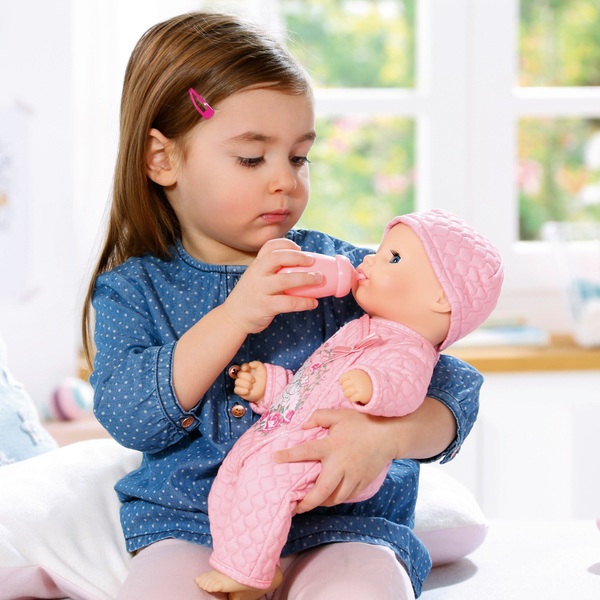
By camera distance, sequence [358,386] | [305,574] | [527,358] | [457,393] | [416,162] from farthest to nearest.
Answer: [416,162] < [527,358] < [457,393] < [305,574] < [358,386]

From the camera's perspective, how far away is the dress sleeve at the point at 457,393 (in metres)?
1.29

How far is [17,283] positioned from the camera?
242 centimetres

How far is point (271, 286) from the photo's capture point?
3.77 ft

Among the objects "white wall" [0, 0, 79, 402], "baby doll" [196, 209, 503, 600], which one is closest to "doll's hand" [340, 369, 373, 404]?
"baby doll" [196, 209, 503, 600]

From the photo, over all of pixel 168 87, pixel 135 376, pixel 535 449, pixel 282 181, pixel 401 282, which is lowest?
pixel 535 449

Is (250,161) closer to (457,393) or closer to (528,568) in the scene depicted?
(457,393)

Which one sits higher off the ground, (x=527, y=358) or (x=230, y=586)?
(x=230, y=586)

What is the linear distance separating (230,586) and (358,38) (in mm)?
5006

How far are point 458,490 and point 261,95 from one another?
0.67 meters

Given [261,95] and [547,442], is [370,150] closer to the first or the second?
[547,442]

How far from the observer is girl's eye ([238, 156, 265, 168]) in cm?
127

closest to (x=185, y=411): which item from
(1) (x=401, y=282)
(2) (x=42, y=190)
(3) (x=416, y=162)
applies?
(1) (x=401, y=282)

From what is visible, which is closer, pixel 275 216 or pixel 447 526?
pixel 275 216

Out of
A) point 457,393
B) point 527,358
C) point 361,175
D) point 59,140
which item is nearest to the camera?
point 457,393
